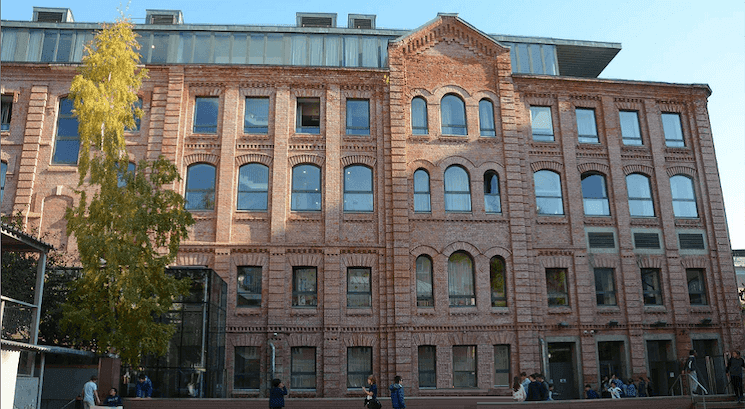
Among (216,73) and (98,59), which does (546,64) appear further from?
(98,59)

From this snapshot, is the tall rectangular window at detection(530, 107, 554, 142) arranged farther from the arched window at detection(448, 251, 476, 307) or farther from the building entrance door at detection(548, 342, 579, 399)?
the building entrance door at detection(548, 342, 579, 399)

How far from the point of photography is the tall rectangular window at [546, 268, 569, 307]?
25391mm

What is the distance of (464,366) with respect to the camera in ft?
79.0

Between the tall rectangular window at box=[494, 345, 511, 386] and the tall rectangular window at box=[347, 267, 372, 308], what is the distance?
17.4ft

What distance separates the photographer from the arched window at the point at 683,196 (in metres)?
27.3

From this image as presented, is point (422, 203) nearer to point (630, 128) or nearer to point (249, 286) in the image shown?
point (249, 286)

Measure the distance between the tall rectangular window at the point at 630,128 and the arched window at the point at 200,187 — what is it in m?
17.9

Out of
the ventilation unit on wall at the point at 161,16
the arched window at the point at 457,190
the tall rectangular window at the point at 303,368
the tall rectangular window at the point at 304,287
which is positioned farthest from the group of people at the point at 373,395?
the ventilation unit on wall at the point at 161,16

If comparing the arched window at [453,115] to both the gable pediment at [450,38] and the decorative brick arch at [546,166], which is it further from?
the decorative brick arch at [546,166]

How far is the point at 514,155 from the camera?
26.1 meters

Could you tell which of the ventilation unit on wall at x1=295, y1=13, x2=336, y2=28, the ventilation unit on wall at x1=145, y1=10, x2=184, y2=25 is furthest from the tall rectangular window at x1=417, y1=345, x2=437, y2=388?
the ventilation unit on wall at x1=145, y1=10, x2=184, y2=25

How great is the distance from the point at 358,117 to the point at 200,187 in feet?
23.3

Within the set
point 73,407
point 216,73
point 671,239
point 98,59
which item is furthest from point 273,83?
point 671,239

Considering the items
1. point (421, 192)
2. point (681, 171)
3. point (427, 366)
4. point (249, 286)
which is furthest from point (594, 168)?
point (249, 286)
